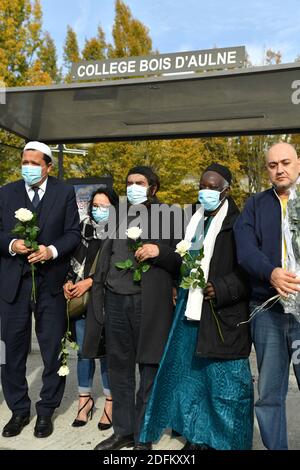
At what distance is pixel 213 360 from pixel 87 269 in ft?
4.08

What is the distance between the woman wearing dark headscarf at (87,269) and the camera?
3.74 meters

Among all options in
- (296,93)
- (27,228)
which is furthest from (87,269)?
(296,93)

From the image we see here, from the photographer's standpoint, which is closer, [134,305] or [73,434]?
[134,305]

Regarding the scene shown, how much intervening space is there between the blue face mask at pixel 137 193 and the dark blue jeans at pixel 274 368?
3.75ft

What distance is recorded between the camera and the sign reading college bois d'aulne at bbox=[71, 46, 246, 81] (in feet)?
15.1

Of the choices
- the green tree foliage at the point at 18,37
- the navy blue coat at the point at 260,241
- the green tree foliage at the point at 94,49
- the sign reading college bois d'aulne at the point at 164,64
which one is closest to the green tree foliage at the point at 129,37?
the green tree foliage at the point at 94,49

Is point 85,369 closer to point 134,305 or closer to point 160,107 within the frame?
point 134,305

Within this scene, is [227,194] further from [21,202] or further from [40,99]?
[40,99]

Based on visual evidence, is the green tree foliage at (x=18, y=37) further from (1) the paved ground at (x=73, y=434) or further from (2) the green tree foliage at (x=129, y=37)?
(1) the paved ground at (x=73, y=434)

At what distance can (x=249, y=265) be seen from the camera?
9.07 feet

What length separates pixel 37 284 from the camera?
3.65 meters

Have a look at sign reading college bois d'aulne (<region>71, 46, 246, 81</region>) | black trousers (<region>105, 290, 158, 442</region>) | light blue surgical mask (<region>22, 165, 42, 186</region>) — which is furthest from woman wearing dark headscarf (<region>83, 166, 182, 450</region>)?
sign reading college bois d'aulne (<region>71, 46, 246, 81</region>)

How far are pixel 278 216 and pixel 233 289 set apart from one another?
1.69 ft
